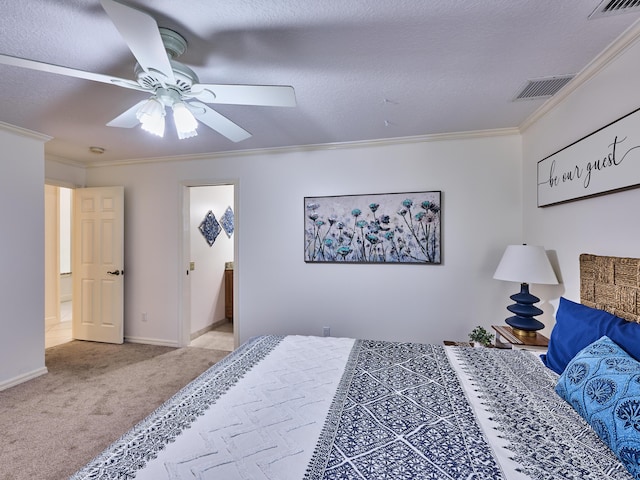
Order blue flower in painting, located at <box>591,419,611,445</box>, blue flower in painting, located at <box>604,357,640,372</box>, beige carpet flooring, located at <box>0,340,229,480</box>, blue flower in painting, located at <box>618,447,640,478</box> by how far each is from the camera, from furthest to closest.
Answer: beige carpet flooring, located at <box>0,340,229,480</box>
blue flower in painting, located at <box>604,357,640,372</box>
blue flower in painting, located at <box>591,419,611,445</box>
blue flower in painting, located at <box>618,447,640,478</box>

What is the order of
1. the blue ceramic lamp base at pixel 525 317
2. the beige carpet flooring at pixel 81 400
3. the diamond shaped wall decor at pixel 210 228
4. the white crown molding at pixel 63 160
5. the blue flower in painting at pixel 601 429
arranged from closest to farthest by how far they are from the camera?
the blue flower in painting at pixel 601 429, the beige carpet flooring at pixel 81 400, the blue ceramic lamp base at pixel 525 317, the white crown molding at pixel 63 160, the diamond shaped wall decor at pixel 210 228

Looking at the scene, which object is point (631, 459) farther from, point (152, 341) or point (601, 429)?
point (152, 341)

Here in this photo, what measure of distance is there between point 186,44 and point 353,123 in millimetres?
1545

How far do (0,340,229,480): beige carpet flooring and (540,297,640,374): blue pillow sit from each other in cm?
277

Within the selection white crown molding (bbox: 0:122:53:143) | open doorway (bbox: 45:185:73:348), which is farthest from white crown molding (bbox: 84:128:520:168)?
open doorway (bbox: 45:185:73:348)

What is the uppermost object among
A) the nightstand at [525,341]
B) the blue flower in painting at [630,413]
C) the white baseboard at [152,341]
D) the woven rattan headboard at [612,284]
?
the woven rattan headboard at [612,284]

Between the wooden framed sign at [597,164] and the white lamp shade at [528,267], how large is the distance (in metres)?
0.41

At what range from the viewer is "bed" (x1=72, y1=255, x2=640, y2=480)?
92cm

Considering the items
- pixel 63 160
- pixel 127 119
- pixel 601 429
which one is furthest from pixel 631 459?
pixel 63 160

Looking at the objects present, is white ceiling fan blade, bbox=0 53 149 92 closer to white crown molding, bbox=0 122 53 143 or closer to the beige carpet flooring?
white crown molding, bbox=0 122 53 143

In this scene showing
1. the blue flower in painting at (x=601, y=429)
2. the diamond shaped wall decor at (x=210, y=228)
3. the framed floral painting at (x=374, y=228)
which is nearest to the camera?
the blue flower in painting at (x=601, y=429)

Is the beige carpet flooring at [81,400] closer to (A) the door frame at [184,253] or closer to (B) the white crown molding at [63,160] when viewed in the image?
(A) the door frame at [184,253]

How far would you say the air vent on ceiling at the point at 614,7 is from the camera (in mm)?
1367

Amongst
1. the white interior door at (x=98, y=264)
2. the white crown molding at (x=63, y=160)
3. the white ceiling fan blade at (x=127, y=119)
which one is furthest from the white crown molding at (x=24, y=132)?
the white ceiling fan blade at (x=127, y=119)
